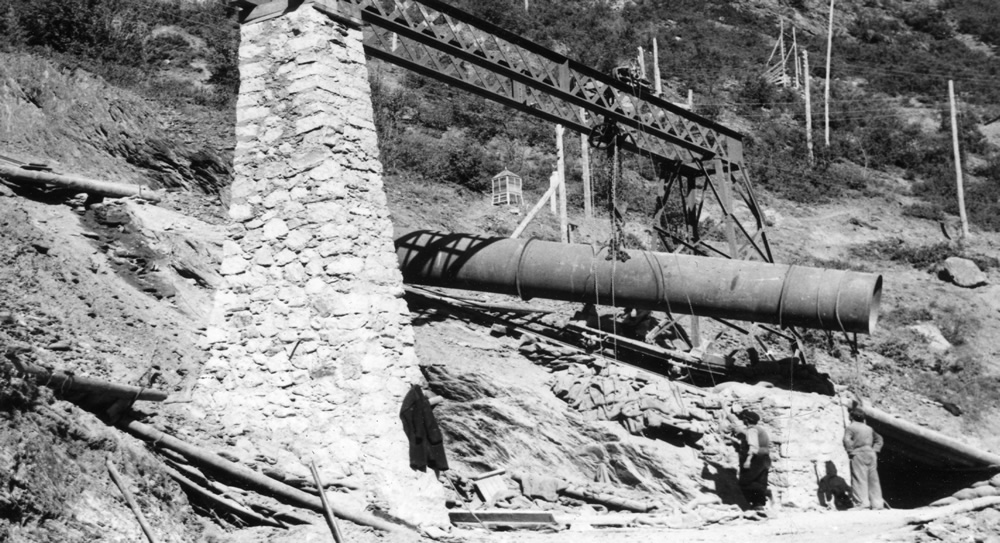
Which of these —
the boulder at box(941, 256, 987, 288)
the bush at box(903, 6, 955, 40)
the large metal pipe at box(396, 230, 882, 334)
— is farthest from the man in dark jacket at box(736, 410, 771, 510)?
the bush at box(903, 6, 955, 40)

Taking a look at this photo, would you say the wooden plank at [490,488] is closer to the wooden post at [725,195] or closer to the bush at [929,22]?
the wooden post at [725,195]

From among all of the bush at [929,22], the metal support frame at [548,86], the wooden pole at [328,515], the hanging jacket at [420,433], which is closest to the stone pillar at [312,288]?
the hanging jacket at [420,433]

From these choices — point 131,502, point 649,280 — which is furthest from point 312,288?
point 649,280

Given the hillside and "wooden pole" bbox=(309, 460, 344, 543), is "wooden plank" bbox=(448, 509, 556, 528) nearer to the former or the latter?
the hillside

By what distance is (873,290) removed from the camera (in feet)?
38.7

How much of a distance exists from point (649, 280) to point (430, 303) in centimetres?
329

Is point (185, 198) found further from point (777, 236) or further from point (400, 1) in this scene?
point (777, 236)

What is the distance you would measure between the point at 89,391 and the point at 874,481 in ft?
30.2

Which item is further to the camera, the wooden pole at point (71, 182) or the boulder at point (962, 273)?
the boulder at point (962, 273)

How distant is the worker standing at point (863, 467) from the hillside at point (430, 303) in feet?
1.01

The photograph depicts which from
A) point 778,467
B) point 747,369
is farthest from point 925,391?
point 778,467

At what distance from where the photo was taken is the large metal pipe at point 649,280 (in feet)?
39.2

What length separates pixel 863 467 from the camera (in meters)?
11.0

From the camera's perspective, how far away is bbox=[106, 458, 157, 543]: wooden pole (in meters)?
5.76
